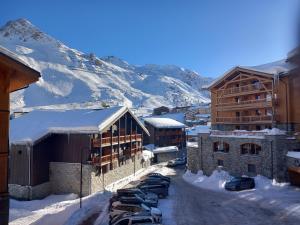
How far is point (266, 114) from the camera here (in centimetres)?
3866

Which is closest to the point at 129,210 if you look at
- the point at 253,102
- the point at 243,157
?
the point at 243,157

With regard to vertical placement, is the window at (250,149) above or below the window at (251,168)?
above

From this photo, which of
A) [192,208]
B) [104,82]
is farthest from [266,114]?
[104,82]

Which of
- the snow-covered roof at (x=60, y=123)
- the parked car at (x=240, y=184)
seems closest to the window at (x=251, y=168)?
the parked car at (x=240, y=184)

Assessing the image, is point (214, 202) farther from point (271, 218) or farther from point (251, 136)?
point (251, 136)

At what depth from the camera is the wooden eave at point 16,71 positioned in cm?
757

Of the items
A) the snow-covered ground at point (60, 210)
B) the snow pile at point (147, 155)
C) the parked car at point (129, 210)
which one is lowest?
the snow-covered ground at point (60, 210)

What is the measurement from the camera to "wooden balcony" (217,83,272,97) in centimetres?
3888

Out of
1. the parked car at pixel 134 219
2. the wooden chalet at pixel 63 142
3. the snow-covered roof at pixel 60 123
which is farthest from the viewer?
the snow-covered roof at pixel 60 123

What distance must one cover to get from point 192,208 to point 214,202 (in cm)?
296

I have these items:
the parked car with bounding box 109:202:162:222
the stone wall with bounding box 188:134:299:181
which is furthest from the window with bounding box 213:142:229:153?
the parked car with bounding box 109:202:162:222

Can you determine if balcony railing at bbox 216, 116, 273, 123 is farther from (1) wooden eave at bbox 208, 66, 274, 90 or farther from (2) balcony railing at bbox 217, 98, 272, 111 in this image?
(1) wooden eave at bbox 208, 66, 274, 90

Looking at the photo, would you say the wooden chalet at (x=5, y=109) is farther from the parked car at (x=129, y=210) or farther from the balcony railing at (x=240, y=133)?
the balcony railing at (x=240, y=133)

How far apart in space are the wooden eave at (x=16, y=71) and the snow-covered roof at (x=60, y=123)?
26266 millimetres
